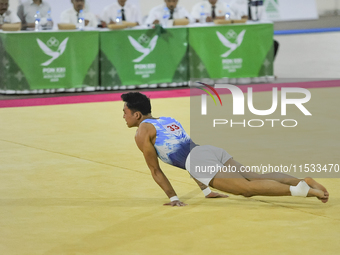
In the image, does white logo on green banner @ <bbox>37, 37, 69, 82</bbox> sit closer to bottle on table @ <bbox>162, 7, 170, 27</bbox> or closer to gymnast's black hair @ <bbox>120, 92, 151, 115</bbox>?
bottle on table @ <bbox>162, 7, 170, 27</bbox>

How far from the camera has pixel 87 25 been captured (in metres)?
13.1

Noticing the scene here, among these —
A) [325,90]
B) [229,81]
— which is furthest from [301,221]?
[229,81]

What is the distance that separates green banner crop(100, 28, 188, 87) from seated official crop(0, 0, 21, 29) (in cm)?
178

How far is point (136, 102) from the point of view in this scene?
4840 mm

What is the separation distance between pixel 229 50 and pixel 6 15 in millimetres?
4712

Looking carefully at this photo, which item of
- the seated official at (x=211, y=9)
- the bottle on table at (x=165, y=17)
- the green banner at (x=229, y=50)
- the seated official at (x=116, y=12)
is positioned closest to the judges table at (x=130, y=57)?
the green banner at (x=229, y=50)

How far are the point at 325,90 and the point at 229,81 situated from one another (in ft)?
7.17

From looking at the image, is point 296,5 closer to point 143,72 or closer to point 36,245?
point 143,72

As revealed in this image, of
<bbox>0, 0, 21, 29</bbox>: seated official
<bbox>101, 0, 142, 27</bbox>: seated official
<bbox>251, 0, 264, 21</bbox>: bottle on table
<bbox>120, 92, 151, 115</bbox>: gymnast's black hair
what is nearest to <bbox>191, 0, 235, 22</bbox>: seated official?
<bbox>251, 0, 264, 21</bbox>: bottle on table

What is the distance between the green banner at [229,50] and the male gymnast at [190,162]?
8156 millimetres

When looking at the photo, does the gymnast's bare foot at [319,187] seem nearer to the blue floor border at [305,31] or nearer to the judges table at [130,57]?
the judges table at [130,57]

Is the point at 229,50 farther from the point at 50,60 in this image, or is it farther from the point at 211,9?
the point at 50,60

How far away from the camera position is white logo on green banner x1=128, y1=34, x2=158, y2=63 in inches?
492

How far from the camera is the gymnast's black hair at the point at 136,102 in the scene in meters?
4.81
